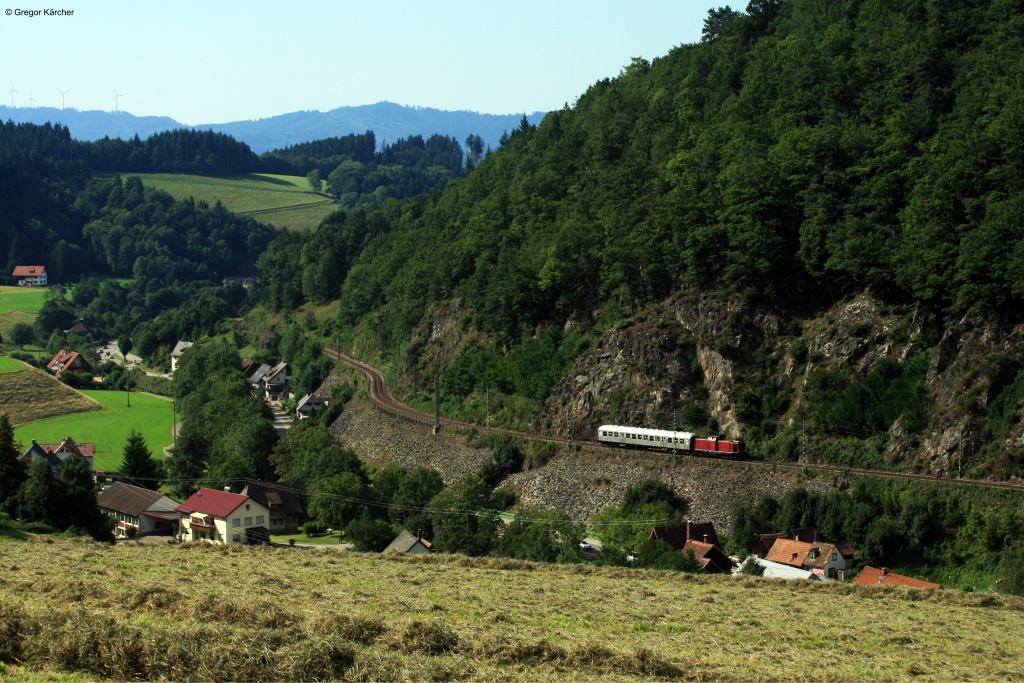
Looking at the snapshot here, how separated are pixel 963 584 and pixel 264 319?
80691mm

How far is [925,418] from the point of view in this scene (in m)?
41.2

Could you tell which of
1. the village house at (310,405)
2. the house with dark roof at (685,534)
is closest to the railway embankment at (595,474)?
the house with dark roof at (685,534)

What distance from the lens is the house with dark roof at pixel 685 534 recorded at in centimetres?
3850

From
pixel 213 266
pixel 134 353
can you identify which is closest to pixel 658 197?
pixel 134 353

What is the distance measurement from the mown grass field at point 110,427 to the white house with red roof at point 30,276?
7082 centimetres

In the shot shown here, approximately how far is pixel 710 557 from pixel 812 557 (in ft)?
12.1

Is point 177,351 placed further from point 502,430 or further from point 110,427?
point 502,430

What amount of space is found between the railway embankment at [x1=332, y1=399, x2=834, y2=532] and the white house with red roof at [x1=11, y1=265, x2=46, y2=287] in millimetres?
111434

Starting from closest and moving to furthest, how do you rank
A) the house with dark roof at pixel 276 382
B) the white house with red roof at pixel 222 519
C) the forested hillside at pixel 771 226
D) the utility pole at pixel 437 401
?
1. the forested hillside at pixel 771 226
2. the white house with red roof at pixel 222 519
3. the utility pole at pixel 437 401
4. the house with dark roof at pixel 276 382

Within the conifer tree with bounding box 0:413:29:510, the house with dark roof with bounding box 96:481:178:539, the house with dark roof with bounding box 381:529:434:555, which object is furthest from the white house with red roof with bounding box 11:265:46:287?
the house with dark roof with bounding box 381:529:434:555

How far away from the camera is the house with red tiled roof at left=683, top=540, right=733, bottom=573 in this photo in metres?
35.6

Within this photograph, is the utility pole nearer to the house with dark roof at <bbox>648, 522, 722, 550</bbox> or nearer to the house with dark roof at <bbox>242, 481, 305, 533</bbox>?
the house with dark roof at <bbox>242, 481, 305, 533</bbox>

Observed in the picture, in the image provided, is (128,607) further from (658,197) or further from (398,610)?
(658,197)

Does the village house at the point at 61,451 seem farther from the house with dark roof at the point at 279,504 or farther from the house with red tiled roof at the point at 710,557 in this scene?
the house with red tiled roof at the point at 710,557
